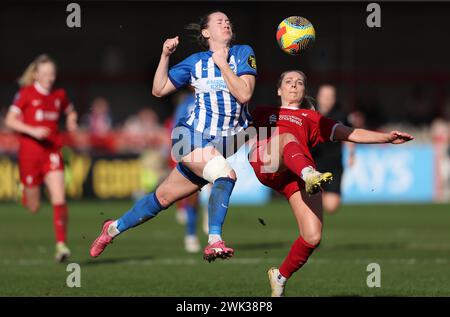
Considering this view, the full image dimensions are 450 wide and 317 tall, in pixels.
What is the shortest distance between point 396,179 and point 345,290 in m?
13.8

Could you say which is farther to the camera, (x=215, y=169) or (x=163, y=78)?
(x=163, y=78)

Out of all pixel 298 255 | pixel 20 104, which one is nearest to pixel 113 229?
pixel 298 255

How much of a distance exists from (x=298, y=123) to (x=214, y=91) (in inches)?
31.7

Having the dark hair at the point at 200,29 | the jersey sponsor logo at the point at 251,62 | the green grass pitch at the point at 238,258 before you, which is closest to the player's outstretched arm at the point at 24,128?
the green grass pitch at the point at 238,258

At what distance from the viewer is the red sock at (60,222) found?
499 inches

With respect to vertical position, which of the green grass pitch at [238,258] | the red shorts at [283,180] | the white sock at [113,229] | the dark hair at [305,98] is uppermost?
the dark hair at [305,98]

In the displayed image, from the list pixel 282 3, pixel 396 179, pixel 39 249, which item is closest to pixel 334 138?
Answer: pixel 39 249

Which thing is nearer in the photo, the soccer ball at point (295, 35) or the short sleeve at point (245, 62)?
the short sleeve at point (245, 62)

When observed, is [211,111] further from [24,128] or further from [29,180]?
[29,180]

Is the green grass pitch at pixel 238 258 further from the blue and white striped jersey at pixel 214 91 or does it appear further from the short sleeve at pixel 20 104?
the short sleeve at pixel 20 104

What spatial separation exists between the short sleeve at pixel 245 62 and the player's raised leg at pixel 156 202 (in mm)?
1097

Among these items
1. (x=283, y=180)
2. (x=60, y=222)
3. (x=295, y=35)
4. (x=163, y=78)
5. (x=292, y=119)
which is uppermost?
(x=295, y=35)

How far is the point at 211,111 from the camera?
29.9 feet

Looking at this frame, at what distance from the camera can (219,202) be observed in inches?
347
